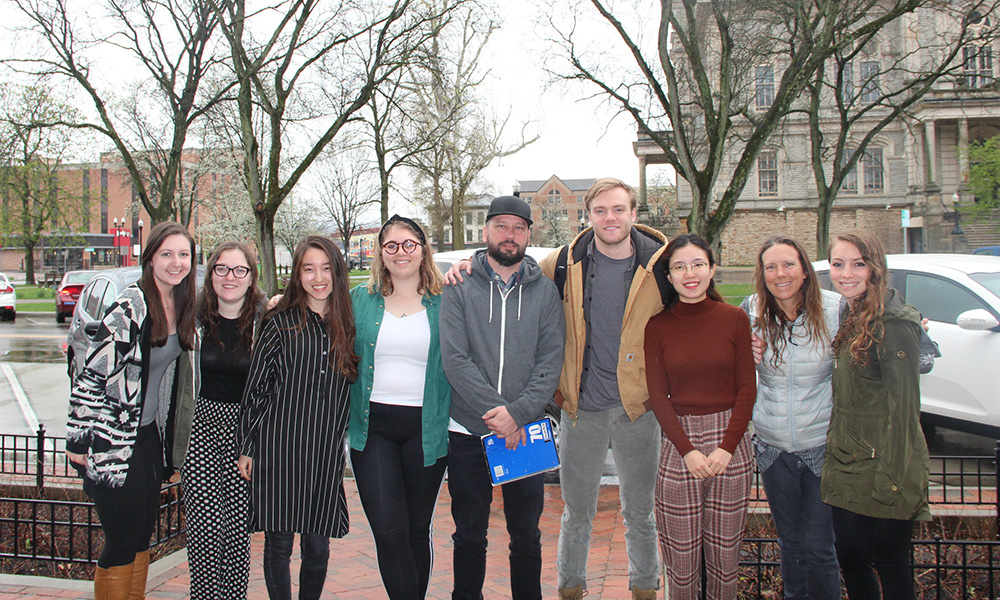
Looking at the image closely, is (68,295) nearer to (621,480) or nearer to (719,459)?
(621,480)

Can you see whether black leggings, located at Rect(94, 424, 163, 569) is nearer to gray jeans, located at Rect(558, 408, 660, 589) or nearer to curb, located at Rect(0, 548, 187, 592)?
curb, located at Rect(0, 548, 187, 592)

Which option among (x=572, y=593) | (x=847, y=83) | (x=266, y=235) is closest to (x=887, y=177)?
(x=847, y=83)

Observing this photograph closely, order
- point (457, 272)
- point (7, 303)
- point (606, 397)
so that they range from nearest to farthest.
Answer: point (457, 272)
point (606, 397)
point (7, 303)

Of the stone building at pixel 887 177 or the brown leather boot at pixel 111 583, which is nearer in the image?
the brown leather boot at pixel 111 583

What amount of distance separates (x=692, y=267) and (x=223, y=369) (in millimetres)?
2400

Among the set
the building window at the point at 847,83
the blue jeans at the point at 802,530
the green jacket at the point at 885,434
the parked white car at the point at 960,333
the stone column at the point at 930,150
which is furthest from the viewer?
the stone column at the point at 930,150

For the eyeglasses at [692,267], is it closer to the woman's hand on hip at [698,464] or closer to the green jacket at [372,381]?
the woman's hand on hip at [698,464]

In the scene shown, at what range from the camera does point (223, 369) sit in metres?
3.37

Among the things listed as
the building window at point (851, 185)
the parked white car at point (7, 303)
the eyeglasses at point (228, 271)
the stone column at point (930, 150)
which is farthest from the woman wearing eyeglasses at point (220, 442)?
the building window at point (851, 185)

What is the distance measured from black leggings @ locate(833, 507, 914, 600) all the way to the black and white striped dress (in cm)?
237

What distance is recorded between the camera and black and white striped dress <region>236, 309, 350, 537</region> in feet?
10.6

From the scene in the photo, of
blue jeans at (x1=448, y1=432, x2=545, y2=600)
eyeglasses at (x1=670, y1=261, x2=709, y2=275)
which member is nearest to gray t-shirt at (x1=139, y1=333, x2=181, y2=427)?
blue jeans at (x1=448, y1=432, x2=545, y2=600)

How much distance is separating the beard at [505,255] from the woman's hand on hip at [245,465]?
62.4 inches

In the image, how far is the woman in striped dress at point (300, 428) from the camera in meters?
3.23
